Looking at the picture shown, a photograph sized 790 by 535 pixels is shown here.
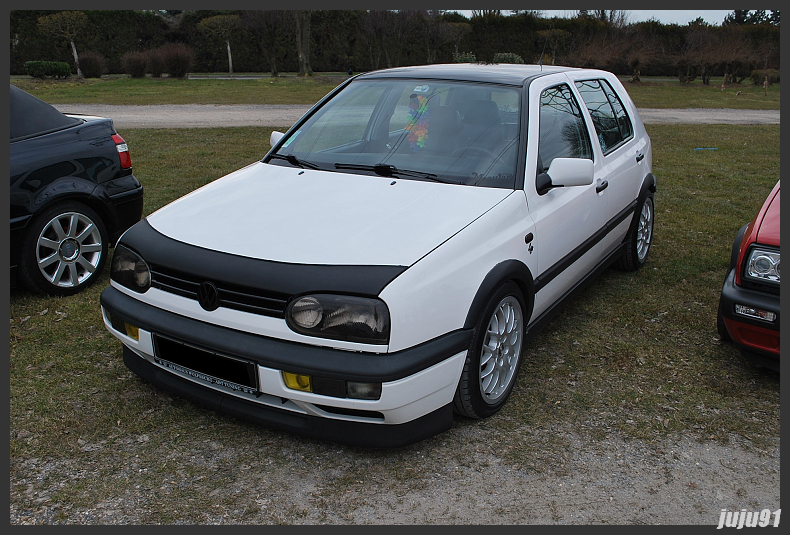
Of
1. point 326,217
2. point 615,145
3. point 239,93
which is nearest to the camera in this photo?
point 326,217

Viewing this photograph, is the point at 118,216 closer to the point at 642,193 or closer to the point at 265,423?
the point at 265,423

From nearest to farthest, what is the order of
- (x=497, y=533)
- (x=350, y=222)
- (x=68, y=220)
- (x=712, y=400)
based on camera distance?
(x=497, y=533)
(x=350, y=222)
(x=712, y=400)
(x=68, y=220)

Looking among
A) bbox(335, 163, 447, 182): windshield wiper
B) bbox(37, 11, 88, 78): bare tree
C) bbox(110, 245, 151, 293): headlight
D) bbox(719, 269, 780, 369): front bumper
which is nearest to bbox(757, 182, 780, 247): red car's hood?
bbox(719, 269, 780, 369): front bumper

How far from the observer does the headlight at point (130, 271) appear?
9.93ft

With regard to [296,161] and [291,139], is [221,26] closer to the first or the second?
[291,139]

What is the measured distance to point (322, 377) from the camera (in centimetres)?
259

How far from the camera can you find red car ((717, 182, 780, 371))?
132 inches

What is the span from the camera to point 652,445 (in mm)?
3062

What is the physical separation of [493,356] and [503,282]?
1.24 ft

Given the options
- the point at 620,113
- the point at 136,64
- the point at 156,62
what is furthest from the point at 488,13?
the point at 620,113

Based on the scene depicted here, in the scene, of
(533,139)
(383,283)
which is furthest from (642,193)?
(383,283)

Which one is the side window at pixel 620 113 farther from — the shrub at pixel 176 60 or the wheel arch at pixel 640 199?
the shrub at pixel 176 60

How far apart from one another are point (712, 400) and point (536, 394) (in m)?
0.92

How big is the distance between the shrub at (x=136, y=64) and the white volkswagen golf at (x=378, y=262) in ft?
84.0
